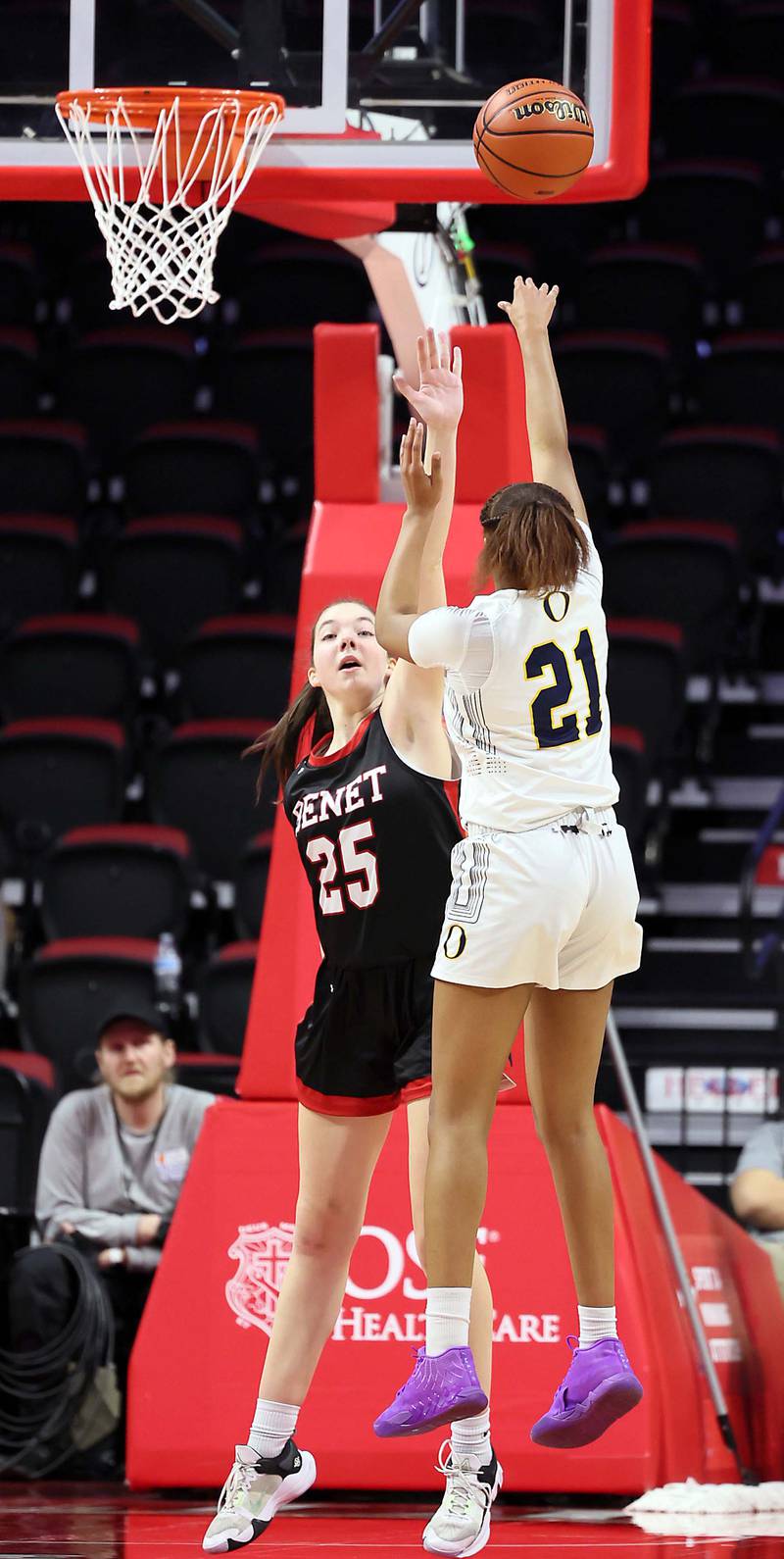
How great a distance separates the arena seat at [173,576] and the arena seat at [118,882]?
7.11 ft

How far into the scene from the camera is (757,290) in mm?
14461

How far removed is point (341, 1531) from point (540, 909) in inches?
83.4

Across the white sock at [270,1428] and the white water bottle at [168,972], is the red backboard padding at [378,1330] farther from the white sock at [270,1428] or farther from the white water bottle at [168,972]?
the white water bottle at [168,972]

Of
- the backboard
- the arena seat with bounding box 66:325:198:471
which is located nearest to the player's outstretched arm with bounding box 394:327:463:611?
the backboard

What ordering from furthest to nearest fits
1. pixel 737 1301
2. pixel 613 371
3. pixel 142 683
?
pixel 613 371 → pixel 142 683 → pixel 737 1301

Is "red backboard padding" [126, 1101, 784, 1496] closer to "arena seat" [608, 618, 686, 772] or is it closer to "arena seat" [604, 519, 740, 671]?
"arena seat" [608, 618, 686, 772]

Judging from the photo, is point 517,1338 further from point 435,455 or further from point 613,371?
point 613,371

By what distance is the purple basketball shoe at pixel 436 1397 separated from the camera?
4508 millimetres

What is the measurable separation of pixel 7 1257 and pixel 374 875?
3.21 metres

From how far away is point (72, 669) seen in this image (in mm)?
11812

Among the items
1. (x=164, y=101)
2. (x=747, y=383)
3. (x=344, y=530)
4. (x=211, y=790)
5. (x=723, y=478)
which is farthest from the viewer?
(x=747, y=383)

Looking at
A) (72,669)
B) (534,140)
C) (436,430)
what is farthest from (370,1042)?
(72,669)

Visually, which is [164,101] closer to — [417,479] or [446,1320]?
[417,479]

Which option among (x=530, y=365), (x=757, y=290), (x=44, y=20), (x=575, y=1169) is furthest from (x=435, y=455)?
(x=757, y=290)
